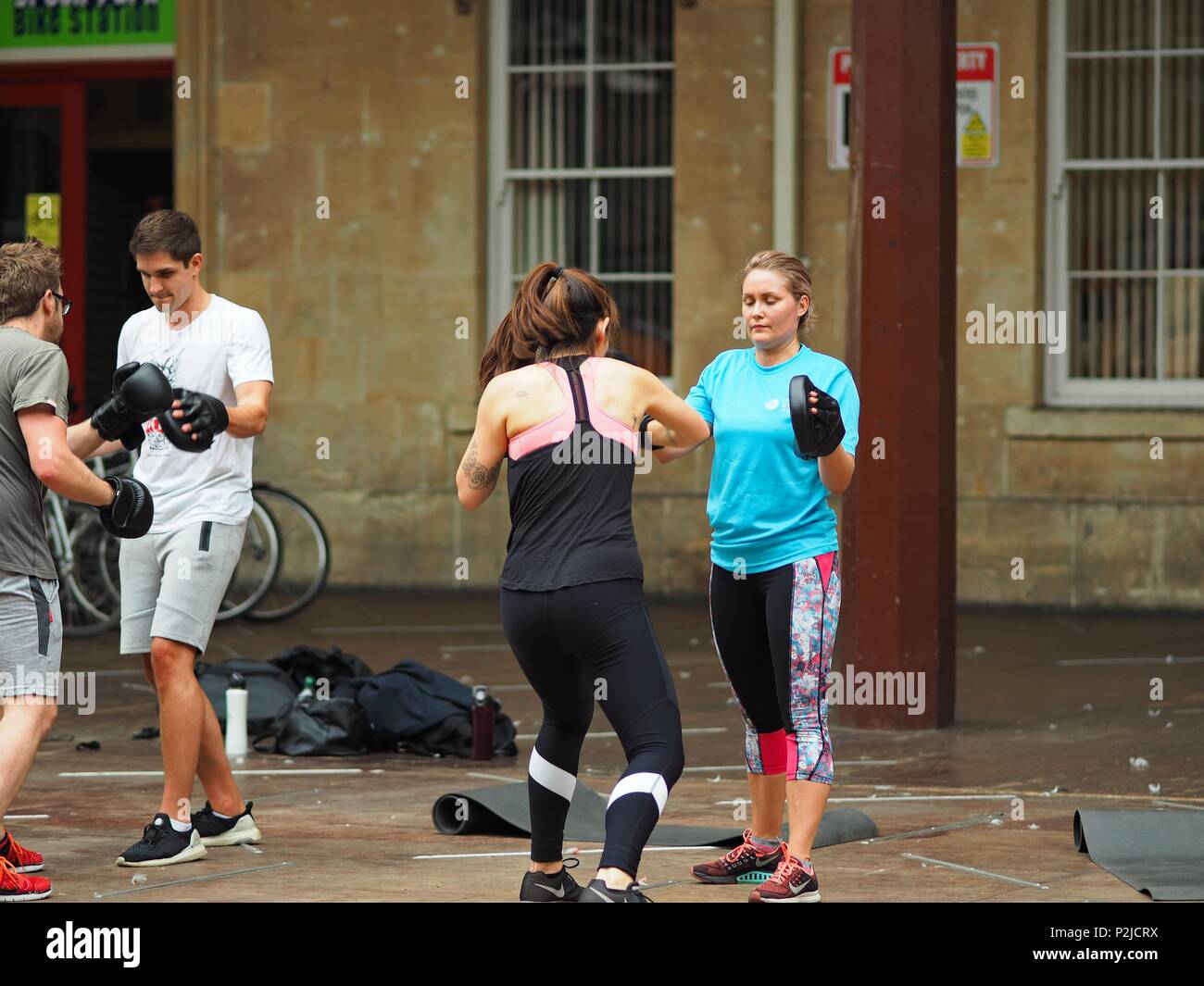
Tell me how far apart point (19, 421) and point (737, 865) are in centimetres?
243

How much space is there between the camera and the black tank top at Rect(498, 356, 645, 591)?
5215 millimetres

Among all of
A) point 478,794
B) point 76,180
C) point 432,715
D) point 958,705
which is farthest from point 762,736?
point 76,180

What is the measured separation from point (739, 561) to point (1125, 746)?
10.5ft

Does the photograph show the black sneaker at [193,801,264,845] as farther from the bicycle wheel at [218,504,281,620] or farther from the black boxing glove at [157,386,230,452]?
the bicycle wheel at [218,504,281,620]

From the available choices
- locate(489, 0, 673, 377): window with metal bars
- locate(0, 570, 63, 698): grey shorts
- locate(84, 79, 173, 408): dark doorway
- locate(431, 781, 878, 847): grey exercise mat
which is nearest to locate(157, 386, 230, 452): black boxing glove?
locate(0, 570, 63, 698): grey shorts

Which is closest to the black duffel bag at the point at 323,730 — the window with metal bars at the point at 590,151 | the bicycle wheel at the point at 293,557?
the bicycle wheel at the point at 293,557

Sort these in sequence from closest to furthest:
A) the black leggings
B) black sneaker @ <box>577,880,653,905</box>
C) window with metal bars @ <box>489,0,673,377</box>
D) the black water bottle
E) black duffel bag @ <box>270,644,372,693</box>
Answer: black sneaker @ <box>577,880,653,905</box> < the black leggings < the black water bottle < black duffel bag @ <box>270,644,372,693</box> < window with metal bars @ <box>489,0,673,377</box>

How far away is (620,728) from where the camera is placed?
5223 millimetres

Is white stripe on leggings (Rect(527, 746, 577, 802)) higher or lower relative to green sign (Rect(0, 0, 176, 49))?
lower

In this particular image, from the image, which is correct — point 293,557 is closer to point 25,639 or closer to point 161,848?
point 161,848

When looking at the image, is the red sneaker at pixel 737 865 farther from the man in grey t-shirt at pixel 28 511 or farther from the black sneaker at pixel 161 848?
the man in grey t-shirt at pixel 28 511

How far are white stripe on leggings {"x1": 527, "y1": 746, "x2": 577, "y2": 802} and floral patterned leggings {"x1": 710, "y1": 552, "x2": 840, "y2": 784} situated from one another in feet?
2.19

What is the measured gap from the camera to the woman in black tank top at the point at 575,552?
5.16 meters

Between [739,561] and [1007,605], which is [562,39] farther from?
[739,561]
